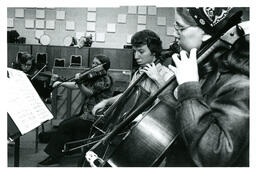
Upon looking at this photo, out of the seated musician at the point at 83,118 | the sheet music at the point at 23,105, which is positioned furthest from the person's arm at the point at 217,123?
the seated musician at the point at 83,118

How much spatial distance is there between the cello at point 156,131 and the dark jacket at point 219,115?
7 cm

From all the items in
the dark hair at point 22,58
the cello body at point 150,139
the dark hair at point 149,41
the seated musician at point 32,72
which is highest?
the dark hair at point 149,41

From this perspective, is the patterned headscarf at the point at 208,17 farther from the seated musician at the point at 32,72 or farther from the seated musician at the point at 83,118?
the seated musician at the point at 32,72

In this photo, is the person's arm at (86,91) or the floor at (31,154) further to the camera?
the person's arm at (86,91)

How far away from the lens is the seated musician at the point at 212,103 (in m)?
1.16

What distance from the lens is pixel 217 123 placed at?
3.85 ft

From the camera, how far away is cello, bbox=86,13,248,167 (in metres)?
1.29

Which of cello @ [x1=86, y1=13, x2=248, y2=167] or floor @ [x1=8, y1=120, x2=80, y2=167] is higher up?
cello @ [x1=86, y1=13, x2=248, y2=167]

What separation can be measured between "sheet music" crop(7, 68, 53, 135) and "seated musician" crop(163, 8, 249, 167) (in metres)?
0.78

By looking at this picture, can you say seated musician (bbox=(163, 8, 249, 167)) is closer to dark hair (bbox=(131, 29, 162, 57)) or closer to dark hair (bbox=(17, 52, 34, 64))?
dark hair (bbox=(131, 29, 162, 57))

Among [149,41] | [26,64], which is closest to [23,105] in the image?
[149,41]

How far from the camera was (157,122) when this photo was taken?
139 centimetres

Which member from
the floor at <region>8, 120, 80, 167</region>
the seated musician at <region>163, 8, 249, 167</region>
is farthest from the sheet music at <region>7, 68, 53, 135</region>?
the seated musician at <region>163, 8, 249, 167</region>
